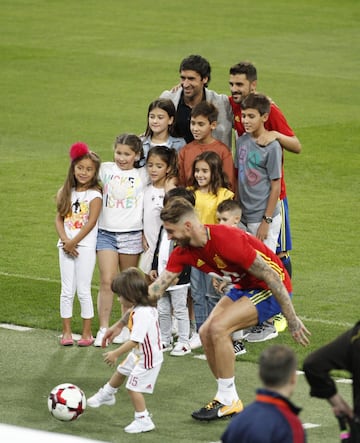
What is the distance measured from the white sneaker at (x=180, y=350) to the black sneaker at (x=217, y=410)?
66.9 inches

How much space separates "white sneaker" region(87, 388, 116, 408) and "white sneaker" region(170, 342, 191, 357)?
1.59 metres

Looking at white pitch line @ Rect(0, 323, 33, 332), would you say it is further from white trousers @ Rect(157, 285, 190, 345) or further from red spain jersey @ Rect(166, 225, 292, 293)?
red spain jersey @ Rect(166, 225, 292, 293)

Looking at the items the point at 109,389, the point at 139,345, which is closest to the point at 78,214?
the point at 109,389

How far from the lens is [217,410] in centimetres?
941

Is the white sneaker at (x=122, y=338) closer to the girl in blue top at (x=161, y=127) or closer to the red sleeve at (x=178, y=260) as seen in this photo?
the girl in blue top at (x=161, y=127)

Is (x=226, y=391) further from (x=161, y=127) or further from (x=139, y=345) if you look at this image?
(x=161, y=127)

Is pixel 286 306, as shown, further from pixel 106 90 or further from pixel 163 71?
pixel 163 71

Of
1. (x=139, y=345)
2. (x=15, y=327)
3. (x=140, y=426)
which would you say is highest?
(x=139, y=345)

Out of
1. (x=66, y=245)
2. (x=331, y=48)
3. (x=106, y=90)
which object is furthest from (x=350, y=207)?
(x=331, y=48)

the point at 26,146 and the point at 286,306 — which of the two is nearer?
the point at 286,306

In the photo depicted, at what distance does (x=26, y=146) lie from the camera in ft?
67.8

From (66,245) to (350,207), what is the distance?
22.0ft

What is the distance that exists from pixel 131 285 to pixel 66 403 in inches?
39.9

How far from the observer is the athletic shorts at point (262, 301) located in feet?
30.8
